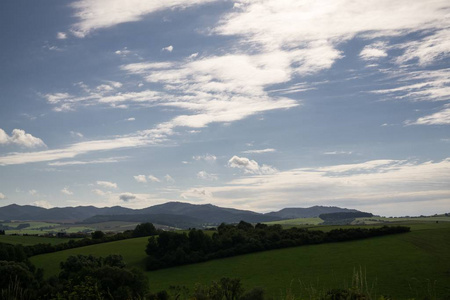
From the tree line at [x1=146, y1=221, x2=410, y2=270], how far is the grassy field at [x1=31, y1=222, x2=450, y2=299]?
4.08m

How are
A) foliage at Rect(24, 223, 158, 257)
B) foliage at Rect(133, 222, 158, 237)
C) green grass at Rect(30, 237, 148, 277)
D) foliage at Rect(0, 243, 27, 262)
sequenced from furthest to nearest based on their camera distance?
foliage at Rect(133, 222, 158, 237) → foliage at Rect(24, 223, 158, 257) → green grass at Rect(30, 237, 148, 277) → foliage at Rect(0, 243, 27, 262)

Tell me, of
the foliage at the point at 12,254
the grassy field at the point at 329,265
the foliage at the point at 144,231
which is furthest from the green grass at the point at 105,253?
the foliage at the point at 144,231

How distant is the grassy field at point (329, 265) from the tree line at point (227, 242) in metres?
4.08

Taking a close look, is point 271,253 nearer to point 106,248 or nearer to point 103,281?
point 106,248

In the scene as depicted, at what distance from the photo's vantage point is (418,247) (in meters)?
112

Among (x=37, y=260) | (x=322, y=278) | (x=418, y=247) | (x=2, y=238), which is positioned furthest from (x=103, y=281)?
(x=2, y=238)

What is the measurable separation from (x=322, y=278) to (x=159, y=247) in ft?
188

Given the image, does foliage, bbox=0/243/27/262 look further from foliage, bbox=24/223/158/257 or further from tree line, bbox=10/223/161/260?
foliage, bbox=24/223/158/257

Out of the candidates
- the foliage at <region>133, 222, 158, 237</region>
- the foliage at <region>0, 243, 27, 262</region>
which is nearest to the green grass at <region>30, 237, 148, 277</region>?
the foliage at <region>0, 243, 27, 262</region>

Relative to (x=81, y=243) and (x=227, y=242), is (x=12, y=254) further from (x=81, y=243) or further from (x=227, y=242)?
(x=227, y=242)

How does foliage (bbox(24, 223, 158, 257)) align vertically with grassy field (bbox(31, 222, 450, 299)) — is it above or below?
above

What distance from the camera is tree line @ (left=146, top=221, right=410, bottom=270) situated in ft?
401

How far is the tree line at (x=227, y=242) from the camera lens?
122375 mm

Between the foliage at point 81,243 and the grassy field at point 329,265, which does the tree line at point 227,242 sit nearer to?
the grassy field at point 329,265
